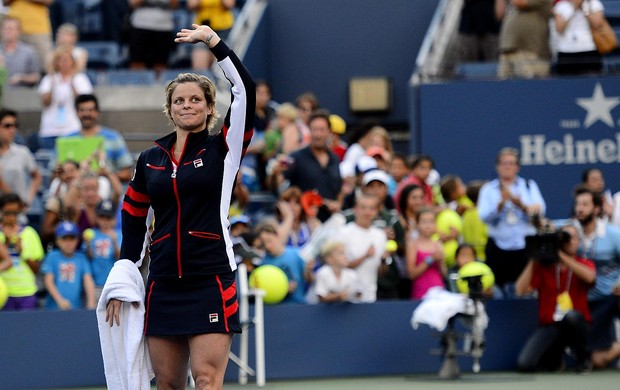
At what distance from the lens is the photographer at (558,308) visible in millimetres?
11484

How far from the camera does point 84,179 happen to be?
11992 millimetres

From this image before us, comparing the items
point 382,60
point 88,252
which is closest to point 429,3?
point 382,60

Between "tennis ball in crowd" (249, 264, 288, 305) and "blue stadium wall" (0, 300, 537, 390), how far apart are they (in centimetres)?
10

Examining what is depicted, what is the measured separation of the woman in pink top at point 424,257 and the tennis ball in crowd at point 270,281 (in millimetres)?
1097

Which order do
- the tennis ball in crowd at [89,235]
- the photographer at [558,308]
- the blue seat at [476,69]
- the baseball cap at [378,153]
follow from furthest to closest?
the blue seat at [476,69] < the baseball cap at [378,153] < the photographer at [558,308] < the tennis ball in crowd at [89,235]

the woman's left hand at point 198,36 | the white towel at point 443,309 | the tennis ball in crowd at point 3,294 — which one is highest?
the woman's left hand at point 198,36

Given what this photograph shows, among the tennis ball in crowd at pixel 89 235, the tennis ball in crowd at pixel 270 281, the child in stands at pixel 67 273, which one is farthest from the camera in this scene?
the tennis ball in crowd at pixel 89 235

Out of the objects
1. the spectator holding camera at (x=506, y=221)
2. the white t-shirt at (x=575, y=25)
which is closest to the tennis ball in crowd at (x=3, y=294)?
the spectator holding camera at (x=506, y=221)

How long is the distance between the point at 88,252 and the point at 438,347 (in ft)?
10.0

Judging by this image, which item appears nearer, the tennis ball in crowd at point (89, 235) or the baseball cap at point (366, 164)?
the tennis ball in crowd at point (89, 235)

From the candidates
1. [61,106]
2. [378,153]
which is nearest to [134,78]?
[61,106]

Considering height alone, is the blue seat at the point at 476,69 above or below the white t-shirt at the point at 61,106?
above

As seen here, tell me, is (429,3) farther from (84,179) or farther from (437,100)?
(84,179)

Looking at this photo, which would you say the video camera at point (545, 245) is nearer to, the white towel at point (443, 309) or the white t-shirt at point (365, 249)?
the white towel at point (443, 309)
